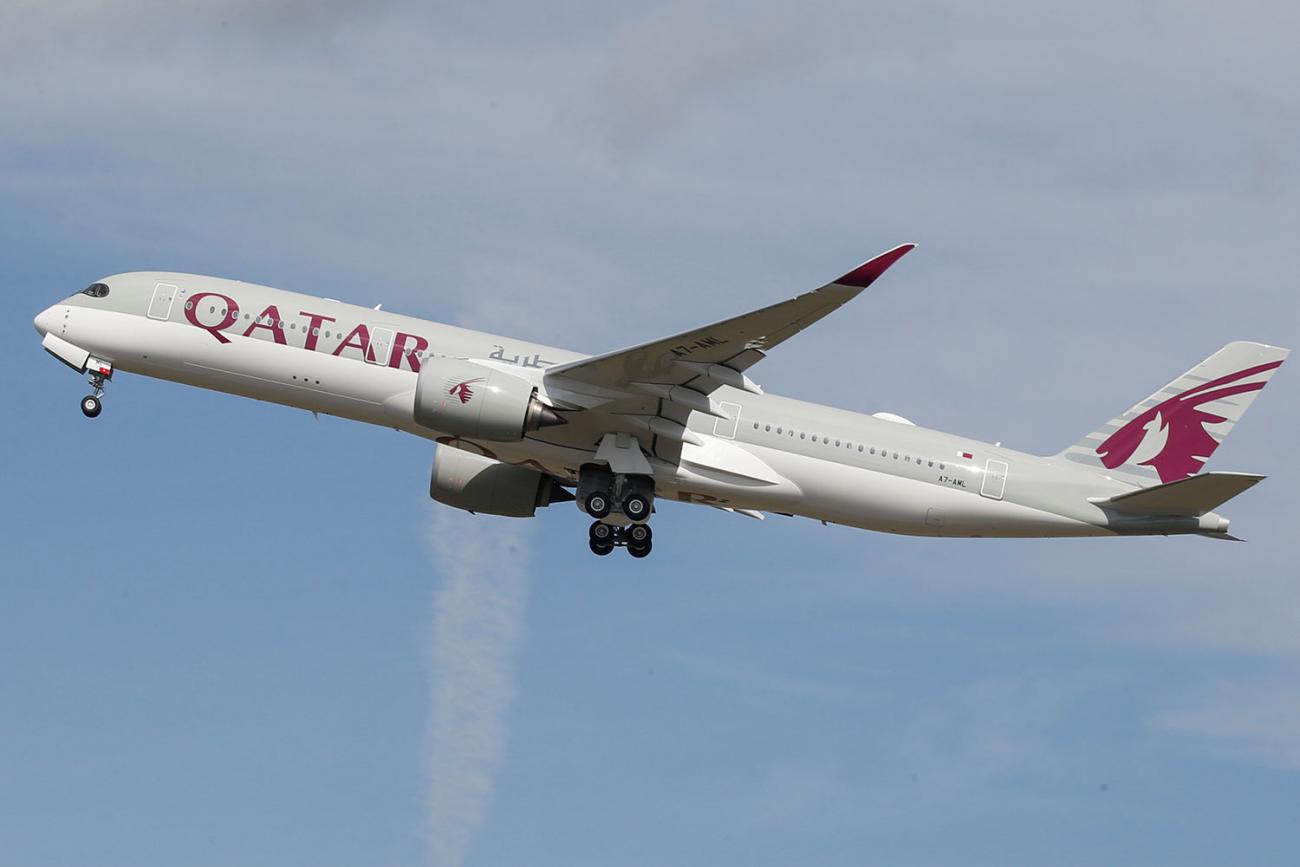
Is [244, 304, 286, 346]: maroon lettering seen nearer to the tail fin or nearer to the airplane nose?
the airplane nose

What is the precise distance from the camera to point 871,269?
117ft

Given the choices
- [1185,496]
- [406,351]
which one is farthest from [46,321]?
[1185,496]

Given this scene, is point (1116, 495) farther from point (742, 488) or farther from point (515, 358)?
point (515, 358)

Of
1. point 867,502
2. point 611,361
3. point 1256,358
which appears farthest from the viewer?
point 1256,358

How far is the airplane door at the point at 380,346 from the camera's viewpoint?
4203 cm

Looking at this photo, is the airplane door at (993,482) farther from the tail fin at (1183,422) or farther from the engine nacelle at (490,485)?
the engine nacelle at (490,485)

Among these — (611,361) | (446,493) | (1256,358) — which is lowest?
(446,493)

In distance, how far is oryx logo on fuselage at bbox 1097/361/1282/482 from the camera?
150 feet

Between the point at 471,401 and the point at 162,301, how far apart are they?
8.51 metres

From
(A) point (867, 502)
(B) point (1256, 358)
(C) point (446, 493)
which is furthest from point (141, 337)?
(B) point (1256, 358)

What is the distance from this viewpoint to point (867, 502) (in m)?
43.1

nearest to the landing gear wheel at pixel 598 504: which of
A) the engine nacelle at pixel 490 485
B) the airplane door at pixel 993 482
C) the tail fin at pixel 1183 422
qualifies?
the engine nacelle at pixel 490 485

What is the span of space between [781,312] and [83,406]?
1766 centimetres

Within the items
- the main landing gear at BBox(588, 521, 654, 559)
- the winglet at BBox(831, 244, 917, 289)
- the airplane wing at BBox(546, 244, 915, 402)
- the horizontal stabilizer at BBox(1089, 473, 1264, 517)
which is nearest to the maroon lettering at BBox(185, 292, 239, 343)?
the airplane wing at BBox(546, 244, 915, 402)
